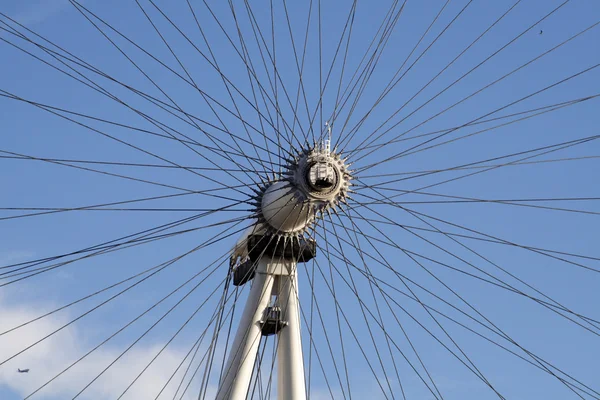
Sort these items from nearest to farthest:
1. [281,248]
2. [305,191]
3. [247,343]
→ [305,191] → [247,343] → [281,248]

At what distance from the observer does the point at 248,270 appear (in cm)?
2138

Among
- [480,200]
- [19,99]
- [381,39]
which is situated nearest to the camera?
[19,99]

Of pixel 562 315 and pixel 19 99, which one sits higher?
pixel 19 99

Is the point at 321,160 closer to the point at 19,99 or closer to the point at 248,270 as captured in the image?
the point at 248,270

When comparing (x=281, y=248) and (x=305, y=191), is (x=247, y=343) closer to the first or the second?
(x=281, y=248)

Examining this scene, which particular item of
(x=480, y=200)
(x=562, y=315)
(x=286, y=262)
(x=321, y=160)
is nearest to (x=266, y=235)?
(x=286, y=262)

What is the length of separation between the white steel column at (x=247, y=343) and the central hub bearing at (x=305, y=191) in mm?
1421

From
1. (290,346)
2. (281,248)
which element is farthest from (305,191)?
(290,346)

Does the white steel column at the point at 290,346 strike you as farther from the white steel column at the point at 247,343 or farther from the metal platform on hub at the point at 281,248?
the white steel column at the point at 247,343

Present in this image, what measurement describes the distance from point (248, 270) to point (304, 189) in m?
2.93

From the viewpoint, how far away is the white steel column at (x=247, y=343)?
20094 millimetres

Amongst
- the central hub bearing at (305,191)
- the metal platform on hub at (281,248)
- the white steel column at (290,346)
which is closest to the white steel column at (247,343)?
the metal platform on hub at (281,248)

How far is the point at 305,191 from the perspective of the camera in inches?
762

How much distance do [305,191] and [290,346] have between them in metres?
3.51
